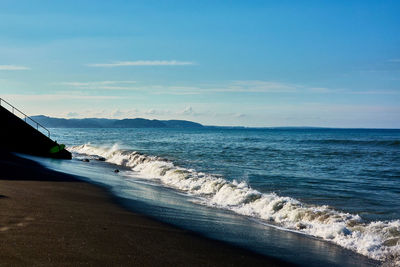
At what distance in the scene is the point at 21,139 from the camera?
1145 inches

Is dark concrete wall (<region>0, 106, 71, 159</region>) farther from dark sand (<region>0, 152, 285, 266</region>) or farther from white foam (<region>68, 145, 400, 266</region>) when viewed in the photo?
dark sand (<region>0, 152, 285, 266</region>)

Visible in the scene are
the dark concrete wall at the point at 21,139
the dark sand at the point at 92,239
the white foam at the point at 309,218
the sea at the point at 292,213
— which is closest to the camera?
the dark sand at the point at 92,239

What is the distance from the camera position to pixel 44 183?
12.9 meters

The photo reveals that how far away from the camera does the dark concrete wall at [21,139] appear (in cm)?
2848

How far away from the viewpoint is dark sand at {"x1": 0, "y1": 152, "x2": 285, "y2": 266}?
5.62m

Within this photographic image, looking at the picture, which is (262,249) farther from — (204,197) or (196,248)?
(204,197)

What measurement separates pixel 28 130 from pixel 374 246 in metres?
28.3

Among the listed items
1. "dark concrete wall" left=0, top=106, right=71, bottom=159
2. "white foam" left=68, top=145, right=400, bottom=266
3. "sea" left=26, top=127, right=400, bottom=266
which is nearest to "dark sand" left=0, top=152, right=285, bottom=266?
"sea" left=26, top=127, right=400, bottom=266

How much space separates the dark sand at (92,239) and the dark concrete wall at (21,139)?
20.8m

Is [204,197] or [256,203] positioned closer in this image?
[256,203]

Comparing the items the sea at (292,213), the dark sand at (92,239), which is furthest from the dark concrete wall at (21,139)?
the dark sand at (92,239)

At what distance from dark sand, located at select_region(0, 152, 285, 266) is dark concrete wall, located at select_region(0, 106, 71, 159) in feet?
68.4

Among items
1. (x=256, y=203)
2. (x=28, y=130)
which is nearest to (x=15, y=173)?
(x=256, y=203)

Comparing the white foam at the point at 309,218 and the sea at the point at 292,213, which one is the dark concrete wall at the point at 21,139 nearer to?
the sea at the point at 292,213
